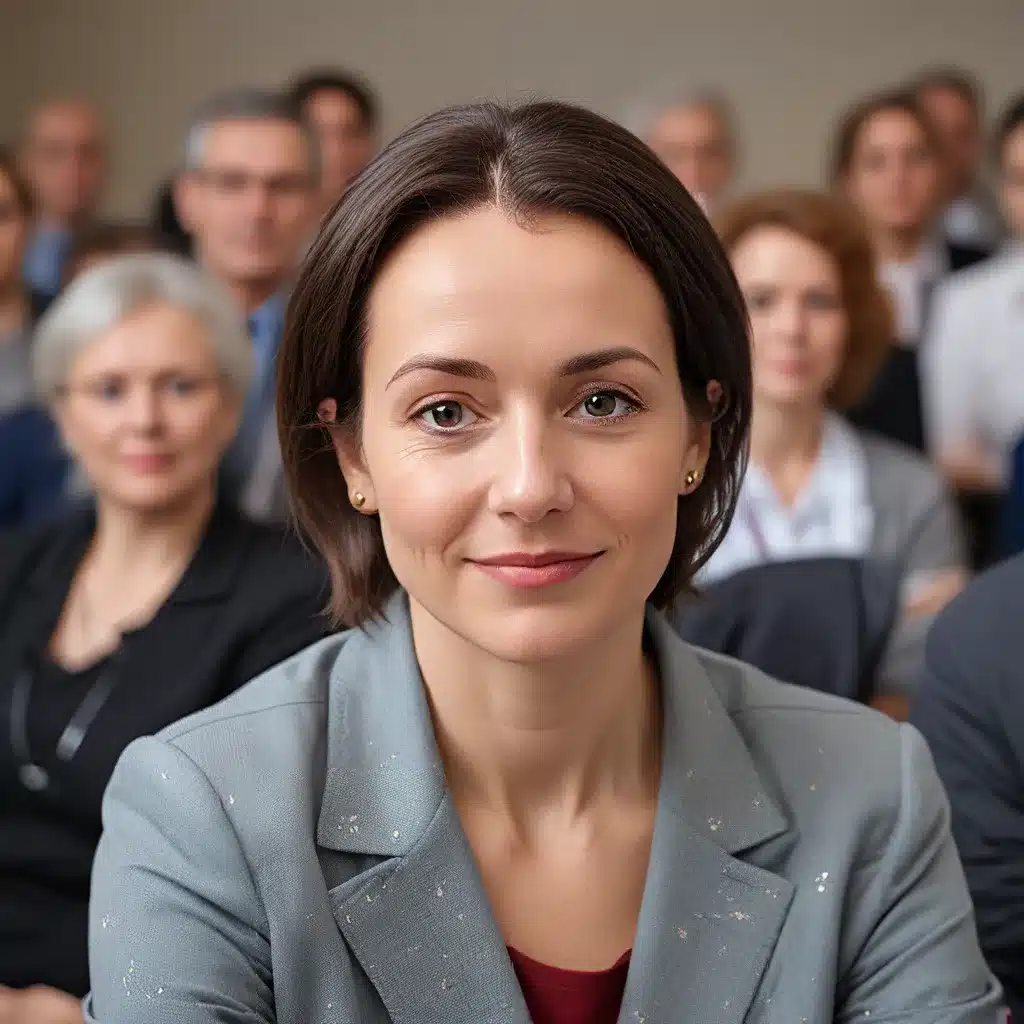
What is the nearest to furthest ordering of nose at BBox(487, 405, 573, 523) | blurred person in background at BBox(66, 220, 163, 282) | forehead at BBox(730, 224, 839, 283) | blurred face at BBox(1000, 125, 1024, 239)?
nose at BBox(487, 405, 573, 523) → forehead at BBox(730, 224, 839, 283) → blurred person in background at BBox(66, 220, 163, 282) → blurred face at BBox(1000, 125, 1024, 239)

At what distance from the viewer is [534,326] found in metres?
1.14

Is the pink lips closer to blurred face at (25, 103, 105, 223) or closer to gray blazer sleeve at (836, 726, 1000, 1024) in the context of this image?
gray blazer sleeve at (836, 726, 1000, 1024)

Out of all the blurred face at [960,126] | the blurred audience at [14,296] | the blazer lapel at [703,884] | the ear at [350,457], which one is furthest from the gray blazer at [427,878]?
the blurred face at [960,126]

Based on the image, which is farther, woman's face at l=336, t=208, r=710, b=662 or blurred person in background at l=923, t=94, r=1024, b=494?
blurred person in background at l=923, t=94, r=1024, b=494

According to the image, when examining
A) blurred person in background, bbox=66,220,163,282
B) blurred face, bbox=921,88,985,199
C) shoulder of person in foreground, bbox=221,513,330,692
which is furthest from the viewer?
blurred face, bbox=921,88,985,199

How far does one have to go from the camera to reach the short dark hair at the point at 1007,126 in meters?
3.60

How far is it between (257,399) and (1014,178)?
1.79 metres

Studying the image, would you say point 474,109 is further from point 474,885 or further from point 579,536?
point 474,885

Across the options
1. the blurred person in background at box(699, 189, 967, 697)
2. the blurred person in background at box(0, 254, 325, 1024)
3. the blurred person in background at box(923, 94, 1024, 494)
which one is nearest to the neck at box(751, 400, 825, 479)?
the blurred person in background at box(699, 189, 967, 697)

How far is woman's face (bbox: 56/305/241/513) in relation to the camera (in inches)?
87.6

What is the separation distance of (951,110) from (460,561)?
13.4ft

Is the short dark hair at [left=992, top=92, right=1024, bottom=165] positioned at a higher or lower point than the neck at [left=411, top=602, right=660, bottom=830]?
higher

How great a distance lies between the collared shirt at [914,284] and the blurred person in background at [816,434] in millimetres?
960

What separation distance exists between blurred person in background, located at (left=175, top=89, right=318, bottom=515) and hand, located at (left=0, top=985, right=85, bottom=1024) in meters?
1.55
